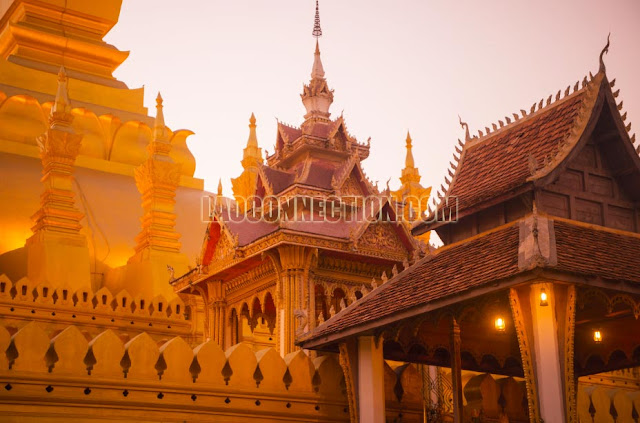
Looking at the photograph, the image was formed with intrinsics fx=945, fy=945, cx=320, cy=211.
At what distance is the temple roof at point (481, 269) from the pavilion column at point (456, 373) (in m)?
0.88

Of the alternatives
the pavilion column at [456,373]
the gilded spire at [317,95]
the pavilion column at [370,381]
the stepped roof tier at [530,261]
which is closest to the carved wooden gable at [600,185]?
the stepped roof tier at [530,261]

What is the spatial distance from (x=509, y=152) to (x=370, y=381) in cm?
413

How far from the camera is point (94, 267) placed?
26266 millimetres

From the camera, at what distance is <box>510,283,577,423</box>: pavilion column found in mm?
10273

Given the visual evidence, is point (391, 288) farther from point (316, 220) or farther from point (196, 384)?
point (316, 220)

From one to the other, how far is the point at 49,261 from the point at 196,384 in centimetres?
Answer: 1260

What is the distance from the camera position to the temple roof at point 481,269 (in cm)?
1062

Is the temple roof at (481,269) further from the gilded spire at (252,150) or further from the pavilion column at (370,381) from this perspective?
the gilded spire at (252,150)

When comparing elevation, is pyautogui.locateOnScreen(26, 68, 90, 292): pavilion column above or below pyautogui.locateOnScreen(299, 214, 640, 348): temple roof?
above

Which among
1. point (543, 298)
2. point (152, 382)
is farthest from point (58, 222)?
point (543, 298)

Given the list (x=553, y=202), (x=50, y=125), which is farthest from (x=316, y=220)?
(x=50, y=125)

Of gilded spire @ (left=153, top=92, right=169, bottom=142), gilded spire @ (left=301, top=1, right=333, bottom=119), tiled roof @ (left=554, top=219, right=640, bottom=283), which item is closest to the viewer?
tiled roof @ (left=554, top=219, right=640, bottom=283)

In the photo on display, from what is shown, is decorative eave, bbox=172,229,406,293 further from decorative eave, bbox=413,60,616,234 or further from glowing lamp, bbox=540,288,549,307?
glowing lamp, bbox=540,288,549,307

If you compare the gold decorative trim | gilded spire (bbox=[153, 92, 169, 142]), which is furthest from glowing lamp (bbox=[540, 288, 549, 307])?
gilded spire (bbox=[153, 92, 169, 142])
